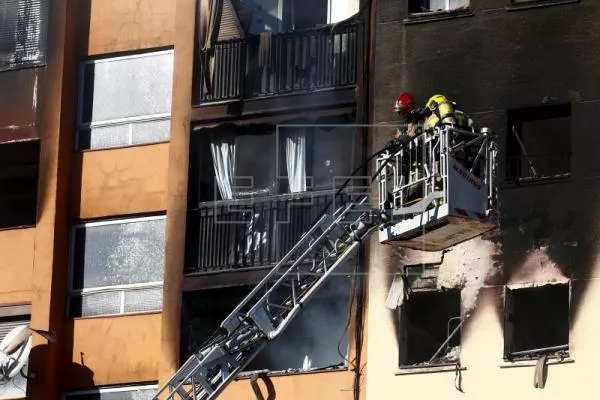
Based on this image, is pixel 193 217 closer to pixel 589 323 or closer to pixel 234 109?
pixel 234 109

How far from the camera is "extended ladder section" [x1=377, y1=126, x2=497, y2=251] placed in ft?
91.6

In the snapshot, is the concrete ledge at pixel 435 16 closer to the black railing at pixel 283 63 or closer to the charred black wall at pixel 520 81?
the charred black wall at pixel 520 81

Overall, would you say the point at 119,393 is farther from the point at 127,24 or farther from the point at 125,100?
the point at 127,24

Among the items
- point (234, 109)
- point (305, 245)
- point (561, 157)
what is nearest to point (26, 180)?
point (234, 109)

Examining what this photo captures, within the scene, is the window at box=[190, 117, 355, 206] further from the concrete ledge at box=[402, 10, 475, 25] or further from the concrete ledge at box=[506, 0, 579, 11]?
the concrete ledge at box=[506, 0, 579, 11]

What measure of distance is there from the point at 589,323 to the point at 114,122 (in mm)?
10059

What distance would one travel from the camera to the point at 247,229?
33531mm

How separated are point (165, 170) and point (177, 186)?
2.12 feet

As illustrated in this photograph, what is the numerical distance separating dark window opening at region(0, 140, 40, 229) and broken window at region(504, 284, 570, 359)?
9999mm

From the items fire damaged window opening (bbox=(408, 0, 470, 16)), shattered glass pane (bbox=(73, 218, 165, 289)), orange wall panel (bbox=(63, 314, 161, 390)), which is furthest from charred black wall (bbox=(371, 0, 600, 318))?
orange wall panel (bbox=(63, 314, 161, 390))

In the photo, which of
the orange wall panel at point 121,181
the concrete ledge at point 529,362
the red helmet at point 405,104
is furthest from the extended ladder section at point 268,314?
the orange wall panel at point 121,181

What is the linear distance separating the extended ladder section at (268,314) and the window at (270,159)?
11.9 ft

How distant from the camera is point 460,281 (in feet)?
101

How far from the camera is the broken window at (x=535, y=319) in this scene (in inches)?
1186
